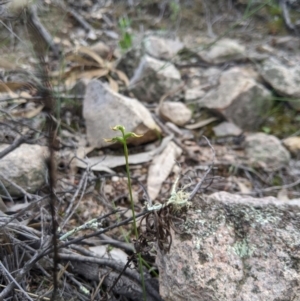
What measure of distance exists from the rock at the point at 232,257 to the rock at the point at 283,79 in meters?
1.44

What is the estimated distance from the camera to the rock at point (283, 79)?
2428 millimetres

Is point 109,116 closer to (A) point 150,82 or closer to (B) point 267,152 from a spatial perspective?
(A) point 150,82

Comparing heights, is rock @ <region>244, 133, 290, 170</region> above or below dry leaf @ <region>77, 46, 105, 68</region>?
below

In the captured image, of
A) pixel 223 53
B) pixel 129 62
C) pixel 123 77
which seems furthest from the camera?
pixel 223 53

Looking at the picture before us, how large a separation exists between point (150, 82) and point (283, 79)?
797 millimetres

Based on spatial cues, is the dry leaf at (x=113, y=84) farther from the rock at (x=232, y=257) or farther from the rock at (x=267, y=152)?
the rock at (x=232, y=257)

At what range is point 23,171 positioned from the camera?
1.53 metres

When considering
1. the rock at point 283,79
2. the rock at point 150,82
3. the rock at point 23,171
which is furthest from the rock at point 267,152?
the rock at point 23,171

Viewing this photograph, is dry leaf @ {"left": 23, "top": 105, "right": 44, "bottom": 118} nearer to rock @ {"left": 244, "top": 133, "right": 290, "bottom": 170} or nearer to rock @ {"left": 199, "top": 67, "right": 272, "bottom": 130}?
rock @ {"left": 199, "top": 67, "right": 272, "bottom": 130}

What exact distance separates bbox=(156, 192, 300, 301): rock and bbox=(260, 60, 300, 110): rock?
56.9 inches

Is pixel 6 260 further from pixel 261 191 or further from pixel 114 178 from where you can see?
pixel 261 191

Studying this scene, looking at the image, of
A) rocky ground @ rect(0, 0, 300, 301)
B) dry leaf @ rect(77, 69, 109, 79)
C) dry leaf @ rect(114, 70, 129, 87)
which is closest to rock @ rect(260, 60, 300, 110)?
rocky ground @ rect(0, 0, 300, 301)

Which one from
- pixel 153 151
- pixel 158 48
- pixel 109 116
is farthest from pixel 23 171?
pixel 158 48

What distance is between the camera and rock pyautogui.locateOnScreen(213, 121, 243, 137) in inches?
88.9
